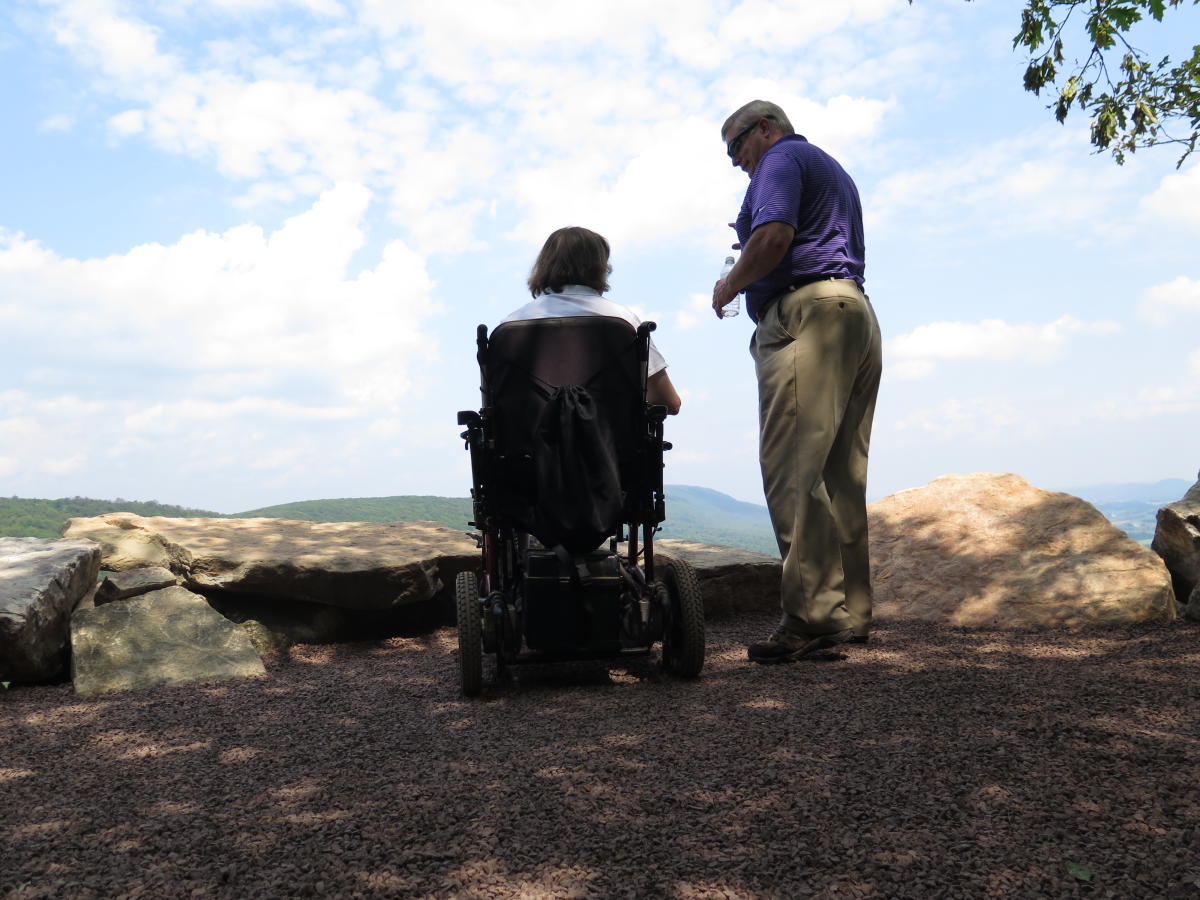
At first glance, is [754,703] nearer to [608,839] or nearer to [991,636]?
[608,839]

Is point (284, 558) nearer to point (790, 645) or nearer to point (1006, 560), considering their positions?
point (790, 645)

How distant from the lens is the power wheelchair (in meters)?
3.75

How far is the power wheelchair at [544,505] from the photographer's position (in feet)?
12.3

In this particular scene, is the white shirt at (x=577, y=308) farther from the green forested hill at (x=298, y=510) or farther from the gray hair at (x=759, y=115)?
the green forested hill at (x=298, y=510)

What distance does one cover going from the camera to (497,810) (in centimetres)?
246

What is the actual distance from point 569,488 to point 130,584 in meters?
3.20

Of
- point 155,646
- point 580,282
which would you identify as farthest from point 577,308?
point 155,646

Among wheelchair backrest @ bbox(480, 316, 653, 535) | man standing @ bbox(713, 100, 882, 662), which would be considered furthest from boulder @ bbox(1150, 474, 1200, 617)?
wheelchair backrest @ bbox(480, 316, 653, 535)

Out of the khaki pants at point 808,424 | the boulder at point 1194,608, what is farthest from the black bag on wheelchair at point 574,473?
the boulder at point 1194,608

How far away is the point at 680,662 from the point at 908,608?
220cm

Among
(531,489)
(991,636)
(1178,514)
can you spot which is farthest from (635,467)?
(1178,514)

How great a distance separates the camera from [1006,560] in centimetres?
569

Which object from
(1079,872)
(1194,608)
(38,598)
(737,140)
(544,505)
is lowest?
(1079,872)

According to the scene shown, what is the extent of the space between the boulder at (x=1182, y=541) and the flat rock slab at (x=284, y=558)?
4.47 m
